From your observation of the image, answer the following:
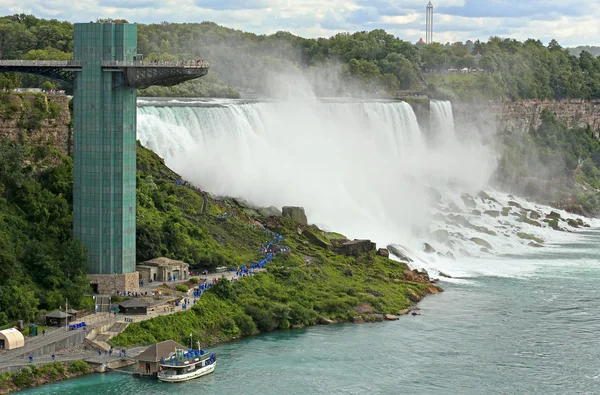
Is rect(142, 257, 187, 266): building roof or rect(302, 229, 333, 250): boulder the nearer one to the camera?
rect(142, 257, 187, 266): building roof

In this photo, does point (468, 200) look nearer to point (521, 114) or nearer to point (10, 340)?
point (521, 114)

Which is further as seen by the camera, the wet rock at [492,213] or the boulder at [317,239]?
the wet rock at [492,213]

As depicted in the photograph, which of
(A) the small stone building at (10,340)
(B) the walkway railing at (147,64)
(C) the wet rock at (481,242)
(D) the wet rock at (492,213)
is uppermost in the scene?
(B) the walkway railing at (147,64)

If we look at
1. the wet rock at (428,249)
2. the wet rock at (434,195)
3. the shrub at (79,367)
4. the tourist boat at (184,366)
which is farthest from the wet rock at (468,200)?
the shrub at (79,367)

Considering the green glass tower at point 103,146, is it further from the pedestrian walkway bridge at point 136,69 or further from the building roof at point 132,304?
the building roof at point 132,304

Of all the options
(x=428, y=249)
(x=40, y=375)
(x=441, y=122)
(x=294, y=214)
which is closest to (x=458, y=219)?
(x=428, y=249)

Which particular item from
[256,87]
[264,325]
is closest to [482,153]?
[256,87]

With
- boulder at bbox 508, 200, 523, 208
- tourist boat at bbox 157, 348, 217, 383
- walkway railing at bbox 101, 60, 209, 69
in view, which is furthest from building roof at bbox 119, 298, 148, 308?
boulder at bbox 508, 200, 523, 208

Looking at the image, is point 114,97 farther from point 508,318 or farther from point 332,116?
point 332,116

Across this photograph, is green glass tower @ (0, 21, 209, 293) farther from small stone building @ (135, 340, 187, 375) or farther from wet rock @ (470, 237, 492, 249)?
wet rock @ (470, 237, 492, 249)
